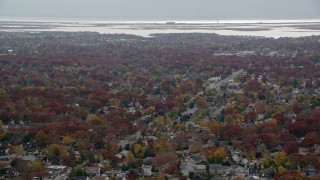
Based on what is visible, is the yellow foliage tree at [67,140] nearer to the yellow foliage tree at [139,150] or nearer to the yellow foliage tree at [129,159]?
the yellow foliage tree at [139,150]

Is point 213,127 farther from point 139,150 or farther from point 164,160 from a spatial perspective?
point 164,160

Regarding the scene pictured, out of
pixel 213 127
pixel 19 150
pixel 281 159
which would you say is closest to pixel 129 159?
pixel 19 150

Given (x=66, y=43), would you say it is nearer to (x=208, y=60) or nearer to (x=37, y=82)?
(x=208, y=60)

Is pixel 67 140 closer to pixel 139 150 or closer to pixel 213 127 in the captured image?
pixel 139 150

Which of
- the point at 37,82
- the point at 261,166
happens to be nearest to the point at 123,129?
the point at 261,166

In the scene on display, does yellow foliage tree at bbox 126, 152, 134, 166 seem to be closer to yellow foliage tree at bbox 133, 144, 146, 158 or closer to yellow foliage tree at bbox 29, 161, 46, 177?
yellow foliage tree at bbox 133, 144, 146, 158

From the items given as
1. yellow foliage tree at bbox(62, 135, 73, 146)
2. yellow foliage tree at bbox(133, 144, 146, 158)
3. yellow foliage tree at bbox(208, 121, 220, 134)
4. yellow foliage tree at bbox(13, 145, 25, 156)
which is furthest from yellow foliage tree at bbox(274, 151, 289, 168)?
yellow foliage tree at bbox(13, 145, 25, 156)

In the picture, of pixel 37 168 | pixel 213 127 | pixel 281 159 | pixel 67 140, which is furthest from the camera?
pixel 213 127

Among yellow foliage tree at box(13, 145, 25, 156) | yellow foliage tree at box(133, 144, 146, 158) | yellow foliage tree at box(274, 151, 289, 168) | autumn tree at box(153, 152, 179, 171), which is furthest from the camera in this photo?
yellow foliage tree at box(13, 145, 25, 156)

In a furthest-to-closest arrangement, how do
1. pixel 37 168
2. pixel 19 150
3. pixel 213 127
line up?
pixel 213 127, pixel 19 150, pixel 37 168

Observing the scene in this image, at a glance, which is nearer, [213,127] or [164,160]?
[164,160]

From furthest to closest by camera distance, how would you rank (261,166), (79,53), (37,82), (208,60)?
(79,53) → (208,60) → (37,82) → (261,166)
